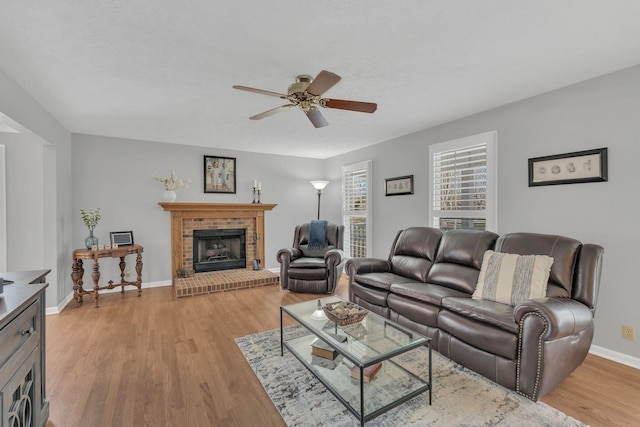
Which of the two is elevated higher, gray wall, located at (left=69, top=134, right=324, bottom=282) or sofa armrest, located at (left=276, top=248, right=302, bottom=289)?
gray wall, located at (left=69, top=134, right=324, bottom=282)

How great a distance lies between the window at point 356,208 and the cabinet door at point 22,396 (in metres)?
4.35

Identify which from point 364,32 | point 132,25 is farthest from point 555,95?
point 132,25

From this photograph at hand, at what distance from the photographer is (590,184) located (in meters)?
2.65

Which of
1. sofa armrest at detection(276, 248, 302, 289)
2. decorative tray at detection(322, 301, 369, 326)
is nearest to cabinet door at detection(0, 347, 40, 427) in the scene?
decorative tray at detection(322, 301, 369, 326)

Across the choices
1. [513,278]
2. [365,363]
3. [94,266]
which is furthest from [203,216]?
[513,278]

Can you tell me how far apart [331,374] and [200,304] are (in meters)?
2.57

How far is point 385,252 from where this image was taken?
488cm

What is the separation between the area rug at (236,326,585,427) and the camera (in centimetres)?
179

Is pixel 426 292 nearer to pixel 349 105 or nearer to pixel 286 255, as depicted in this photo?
pixel 349 105

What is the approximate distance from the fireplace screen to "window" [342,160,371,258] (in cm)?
204

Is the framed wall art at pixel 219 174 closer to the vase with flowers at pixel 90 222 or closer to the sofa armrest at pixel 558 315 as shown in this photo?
the vase with flowers at pixel 90 222

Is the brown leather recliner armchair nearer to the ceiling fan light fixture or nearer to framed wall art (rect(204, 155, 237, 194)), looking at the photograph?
framed wall art (rect(204, 155, 237, 194))

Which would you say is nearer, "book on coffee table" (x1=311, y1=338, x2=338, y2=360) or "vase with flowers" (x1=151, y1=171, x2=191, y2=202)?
"book on coffee table" (x1=311, y1=338, x2=338, y2=360)

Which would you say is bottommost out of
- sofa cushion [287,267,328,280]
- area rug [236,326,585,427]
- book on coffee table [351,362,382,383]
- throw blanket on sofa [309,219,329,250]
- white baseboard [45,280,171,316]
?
area rug [236,326,585,427]
